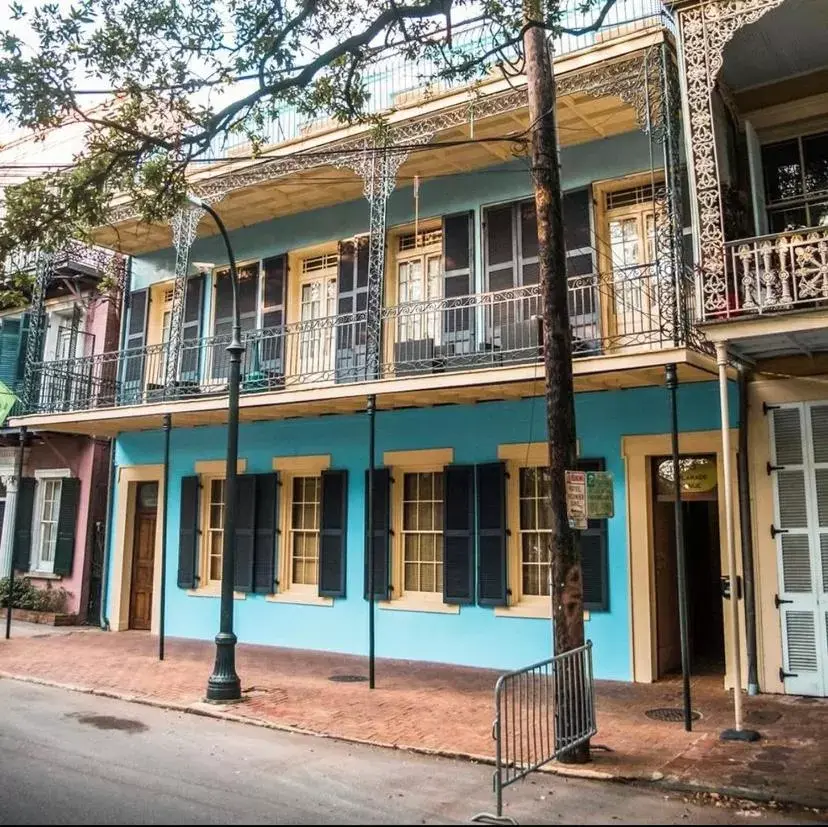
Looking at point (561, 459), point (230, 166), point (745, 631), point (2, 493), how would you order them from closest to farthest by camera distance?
point (561, 459), point (745, 631), point (230, 166), point (2, 493)

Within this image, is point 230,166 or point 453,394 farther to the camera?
point 230,166

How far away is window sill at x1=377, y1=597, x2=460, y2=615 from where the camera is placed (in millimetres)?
10734

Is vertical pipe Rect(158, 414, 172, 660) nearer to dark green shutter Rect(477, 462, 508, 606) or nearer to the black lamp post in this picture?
the black lamp post

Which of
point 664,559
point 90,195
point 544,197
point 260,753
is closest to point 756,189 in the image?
point 544,197

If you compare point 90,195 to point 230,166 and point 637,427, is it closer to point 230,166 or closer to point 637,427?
point 230,166

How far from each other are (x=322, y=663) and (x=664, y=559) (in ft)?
15.7

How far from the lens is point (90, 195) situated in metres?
7.62

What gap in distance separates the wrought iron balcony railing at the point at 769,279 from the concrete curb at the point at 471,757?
13.8ft

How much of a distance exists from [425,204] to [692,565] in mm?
6665

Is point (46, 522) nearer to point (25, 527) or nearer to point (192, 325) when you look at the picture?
point (25, 527)

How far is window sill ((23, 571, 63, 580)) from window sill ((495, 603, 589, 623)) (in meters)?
9.28

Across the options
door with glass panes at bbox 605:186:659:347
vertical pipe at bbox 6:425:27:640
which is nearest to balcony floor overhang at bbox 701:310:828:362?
door with glass panes at bbox 605:186:659:347

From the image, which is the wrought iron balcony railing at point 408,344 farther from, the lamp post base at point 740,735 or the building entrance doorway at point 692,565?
the lamp post base at point 740,735

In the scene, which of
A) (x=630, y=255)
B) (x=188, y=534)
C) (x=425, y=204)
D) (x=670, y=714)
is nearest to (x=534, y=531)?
(x=670, y=714)
